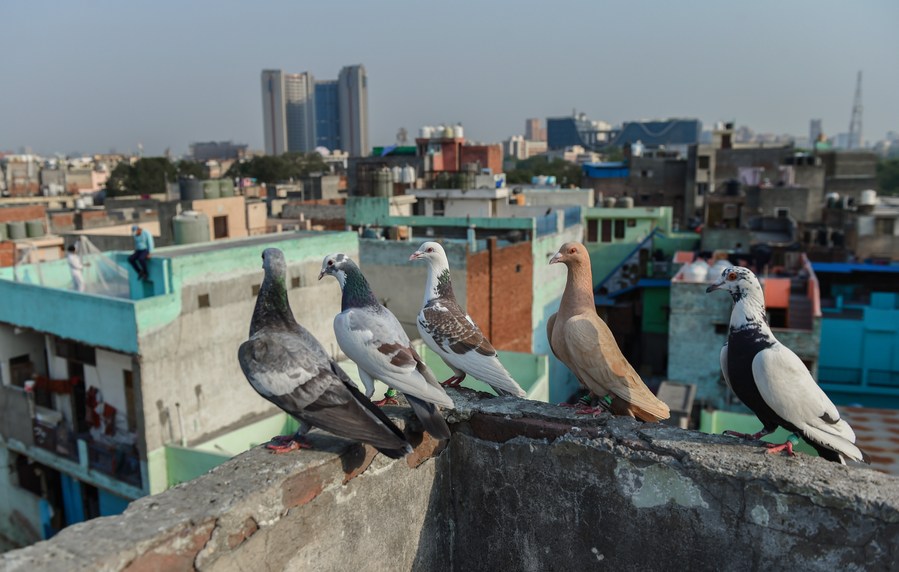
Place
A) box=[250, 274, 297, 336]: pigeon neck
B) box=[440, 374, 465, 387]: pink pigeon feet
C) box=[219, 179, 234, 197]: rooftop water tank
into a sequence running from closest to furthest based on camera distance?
box=[250, 274, 297, 336]: pigeon neck, box=[440, 374, 465, 387]: pink pigeon feet, box=[219, 179, 234, 197]: rooftop water tank

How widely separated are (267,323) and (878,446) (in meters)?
13.6

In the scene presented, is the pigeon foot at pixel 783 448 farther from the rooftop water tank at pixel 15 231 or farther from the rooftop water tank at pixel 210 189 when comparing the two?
the rooftop water tank at pixel 210 189

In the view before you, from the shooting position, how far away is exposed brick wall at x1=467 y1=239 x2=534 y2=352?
20094 millimetres

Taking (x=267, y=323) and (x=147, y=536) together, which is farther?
(x=267, y=323)

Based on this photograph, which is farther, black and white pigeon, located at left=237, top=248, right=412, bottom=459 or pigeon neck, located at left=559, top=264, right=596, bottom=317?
pigeon neck, located at left=559, top=264, right=596, bottom=317

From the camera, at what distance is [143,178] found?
63.3 m

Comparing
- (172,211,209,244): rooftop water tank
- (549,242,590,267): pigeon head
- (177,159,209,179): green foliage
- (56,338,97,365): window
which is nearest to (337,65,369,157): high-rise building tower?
(177,159,209,179): green foliage

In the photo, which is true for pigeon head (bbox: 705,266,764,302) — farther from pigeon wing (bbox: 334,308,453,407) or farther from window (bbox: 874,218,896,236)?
window (bbox: 874,218,896,236)

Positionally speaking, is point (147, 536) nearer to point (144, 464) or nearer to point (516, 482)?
point (516, 482)

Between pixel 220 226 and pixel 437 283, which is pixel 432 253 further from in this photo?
pixel 220 226

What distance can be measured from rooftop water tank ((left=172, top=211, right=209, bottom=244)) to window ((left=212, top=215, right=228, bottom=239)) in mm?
6350

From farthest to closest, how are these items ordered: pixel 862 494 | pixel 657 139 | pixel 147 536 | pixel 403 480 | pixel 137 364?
pixel 657 139 → pixel 137 364 → pixel 403 480 → pixel 862 494 → pixel 147 536

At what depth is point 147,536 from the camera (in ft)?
9.43

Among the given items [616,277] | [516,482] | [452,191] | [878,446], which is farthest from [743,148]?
[516,482]
